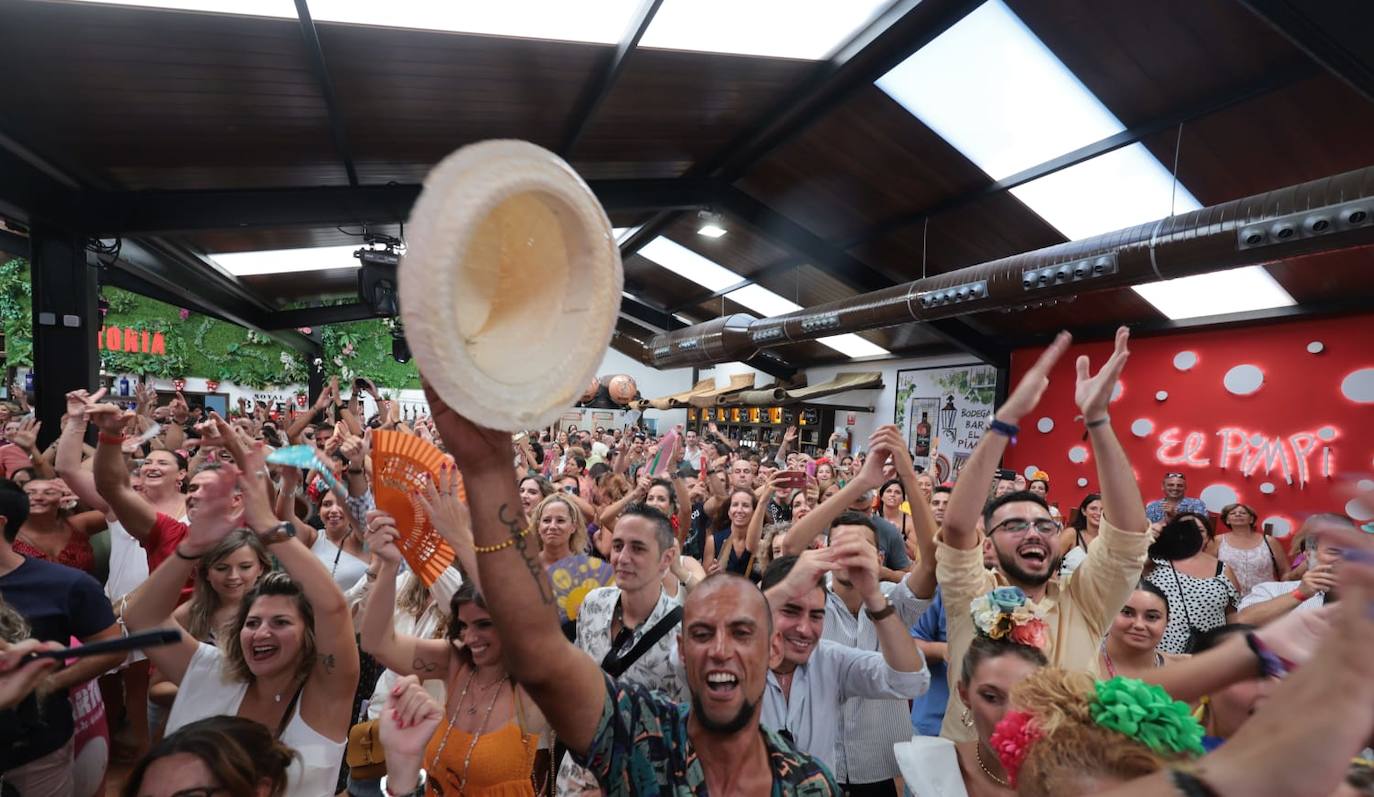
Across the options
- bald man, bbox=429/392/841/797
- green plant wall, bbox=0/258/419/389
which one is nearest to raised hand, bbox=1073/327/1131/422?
bald man, bbox=429/392/841/797

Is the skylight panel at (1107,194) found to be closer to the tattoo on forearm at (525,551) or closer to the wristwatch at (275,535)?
the tattoo on forearm at (525,551)

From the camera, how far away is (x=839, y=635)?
8.97ft

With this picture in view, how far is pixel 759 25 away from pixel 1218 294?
19.5 feet

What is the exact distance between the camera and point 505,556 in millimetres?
1001

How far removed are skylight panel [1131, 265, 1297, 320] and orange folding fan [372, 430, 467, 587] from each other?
7.08m

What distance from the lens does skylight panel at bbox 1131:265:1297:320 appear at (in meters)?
6.68

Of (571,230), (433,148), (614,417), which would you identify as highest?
(433,148)

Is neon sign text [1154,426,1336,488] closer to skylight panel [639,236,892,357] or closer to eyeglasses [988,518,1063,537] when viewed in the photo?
skylight panel [639,236,892,357]

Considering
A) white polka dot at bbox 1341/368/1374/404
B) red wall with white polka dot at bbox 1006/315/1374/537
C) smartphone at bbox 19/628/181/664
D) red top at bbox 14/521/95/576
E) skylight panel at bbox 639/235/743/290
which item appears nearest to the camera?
smartphone at bbox 19/628/181/664

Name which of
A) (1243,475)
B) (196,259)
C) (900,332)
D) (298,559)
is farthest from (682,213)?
(298,559)

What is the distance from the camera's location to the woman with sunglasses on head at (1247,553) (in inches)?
168

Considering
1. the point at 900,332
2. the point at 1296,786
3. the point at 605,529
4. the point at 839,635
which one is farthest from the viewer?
the point at 900,332

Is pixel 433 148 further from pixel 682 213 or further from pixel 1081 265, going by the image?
pixel 1081 265

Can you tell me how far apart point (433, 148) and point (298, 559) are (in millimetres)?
4981
